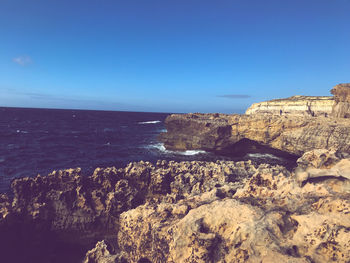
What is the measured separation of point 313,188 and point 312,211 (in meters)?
1.48

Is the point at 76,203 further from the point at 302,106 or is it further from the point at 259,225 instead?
the point at 302,106

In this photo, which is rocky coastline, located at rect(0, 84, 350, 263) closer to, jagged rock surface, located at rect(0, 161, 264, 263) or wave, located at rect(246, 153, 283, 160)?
jagged rock surface, located at rect(0, 161, 264, 263)

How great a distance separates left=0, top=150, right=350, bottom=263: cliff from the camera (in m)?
5.22

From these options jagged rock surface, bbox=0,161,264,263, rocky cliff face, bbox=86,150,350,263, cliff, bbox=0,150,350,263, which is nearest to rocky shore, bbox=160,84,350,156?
jagged rock surface, bbox=0,161,264,263

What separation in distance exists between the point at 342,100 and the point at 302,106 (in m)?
9.33

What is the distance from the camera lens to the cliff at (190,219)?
5219 millimetres

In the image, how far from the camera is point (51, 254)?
1157 cm

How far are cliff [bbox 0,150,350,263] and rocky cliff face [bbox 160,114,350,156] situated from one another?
20272 mm

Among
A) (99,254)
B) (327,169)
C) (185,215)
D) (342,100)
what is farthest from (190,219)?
(342,100)

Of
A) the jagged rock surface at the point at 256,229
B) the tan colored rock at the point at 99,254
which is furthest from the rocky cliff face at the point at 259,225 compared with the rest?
the tan colored rock at the point at 99,254

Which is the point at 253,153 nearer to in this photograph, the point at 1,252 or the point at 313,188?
the point at 313,188

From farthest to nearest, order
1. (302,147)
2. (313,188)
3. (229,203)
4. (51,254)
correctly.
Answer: (302,147) → (51,254) → (313,188) → (229,203)

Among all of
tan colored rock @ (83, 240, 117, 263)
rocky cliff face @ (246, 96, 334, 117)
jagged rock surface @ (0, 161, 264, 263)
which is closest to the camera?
tan colored rock @ (83, 240, 117, 263)

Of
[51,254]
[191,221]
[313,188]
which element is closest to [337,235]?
[313,188]
